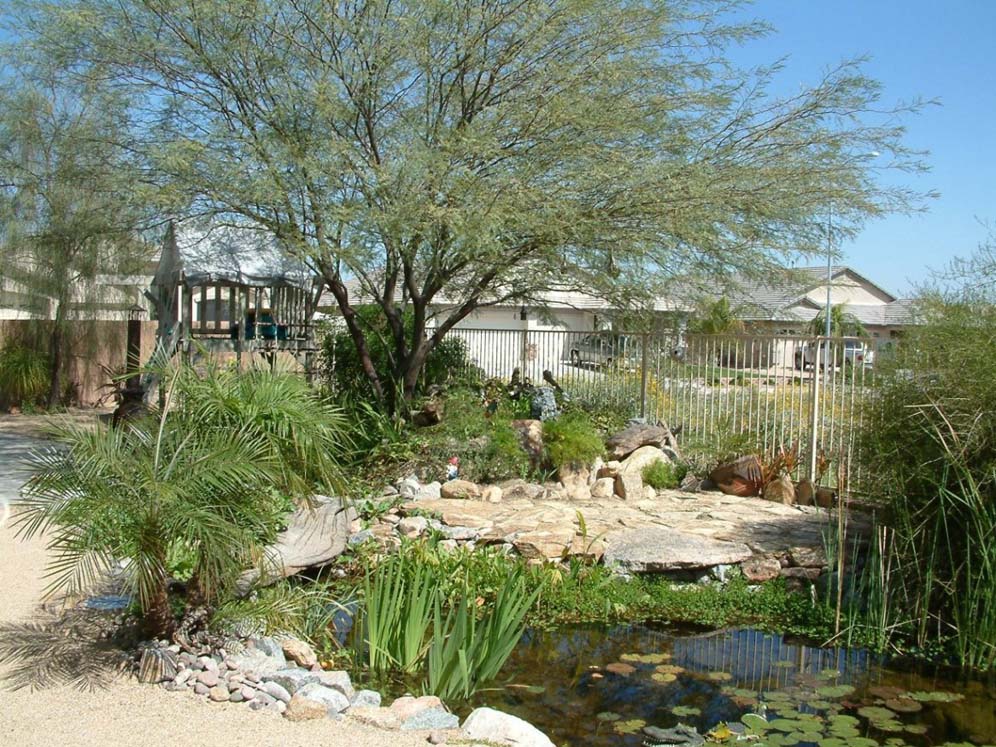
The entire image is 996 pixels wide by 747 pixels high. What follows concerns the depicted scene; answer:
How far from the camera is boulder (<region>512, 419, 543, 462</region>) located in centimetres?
1194

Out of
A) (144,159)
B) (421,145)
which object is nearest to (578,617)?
(421,145)

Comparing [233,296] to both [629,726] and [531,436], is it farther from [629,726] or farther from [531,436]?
[629,726]

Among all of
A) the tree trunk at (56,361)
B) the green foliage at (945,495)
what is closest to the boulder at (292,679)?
the green foliage at (945,495)

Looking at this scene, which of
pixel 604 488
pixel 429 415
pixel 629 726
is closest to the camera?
pixel 629 726

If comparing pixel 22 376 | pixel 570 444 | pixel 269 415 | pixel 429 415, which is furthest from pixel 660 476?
pixel 22 376

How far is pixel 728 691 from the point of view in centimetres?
648

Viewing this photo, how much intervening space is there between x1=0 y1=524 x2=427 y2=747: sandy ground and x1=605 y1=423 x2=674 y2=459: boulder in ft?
24.9

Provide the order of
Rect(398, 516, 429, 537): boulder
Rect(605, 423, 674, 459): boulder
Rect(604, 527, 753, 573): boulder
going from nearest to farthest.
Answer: Rect(604, 527, 753, 573): boulder, Rect(398, 516, 429, 537): boulder, Rect(605, 423, 674, 459): boulder

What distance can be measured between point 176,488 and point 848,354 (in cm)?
861

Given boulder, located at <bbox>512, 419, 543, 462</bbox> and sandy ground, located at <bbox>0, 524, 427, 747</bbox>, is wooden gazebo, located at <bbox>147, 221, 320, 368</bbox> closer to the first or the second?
boulder, located at <bbox>512, 419, 543, 462</bbox>

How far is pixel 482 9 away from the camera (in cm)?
1103

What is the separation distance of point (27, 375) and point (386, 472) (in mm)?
10579

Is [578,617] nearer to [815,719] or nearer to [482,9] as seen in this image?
[815,719]

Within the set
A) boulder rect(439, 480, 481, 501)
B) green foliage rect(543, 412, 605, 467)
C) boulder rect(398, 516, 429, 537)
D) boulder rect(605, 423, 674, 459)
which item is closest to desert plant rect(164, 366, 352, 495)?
boulder rect(398, 516, 429, 537)
